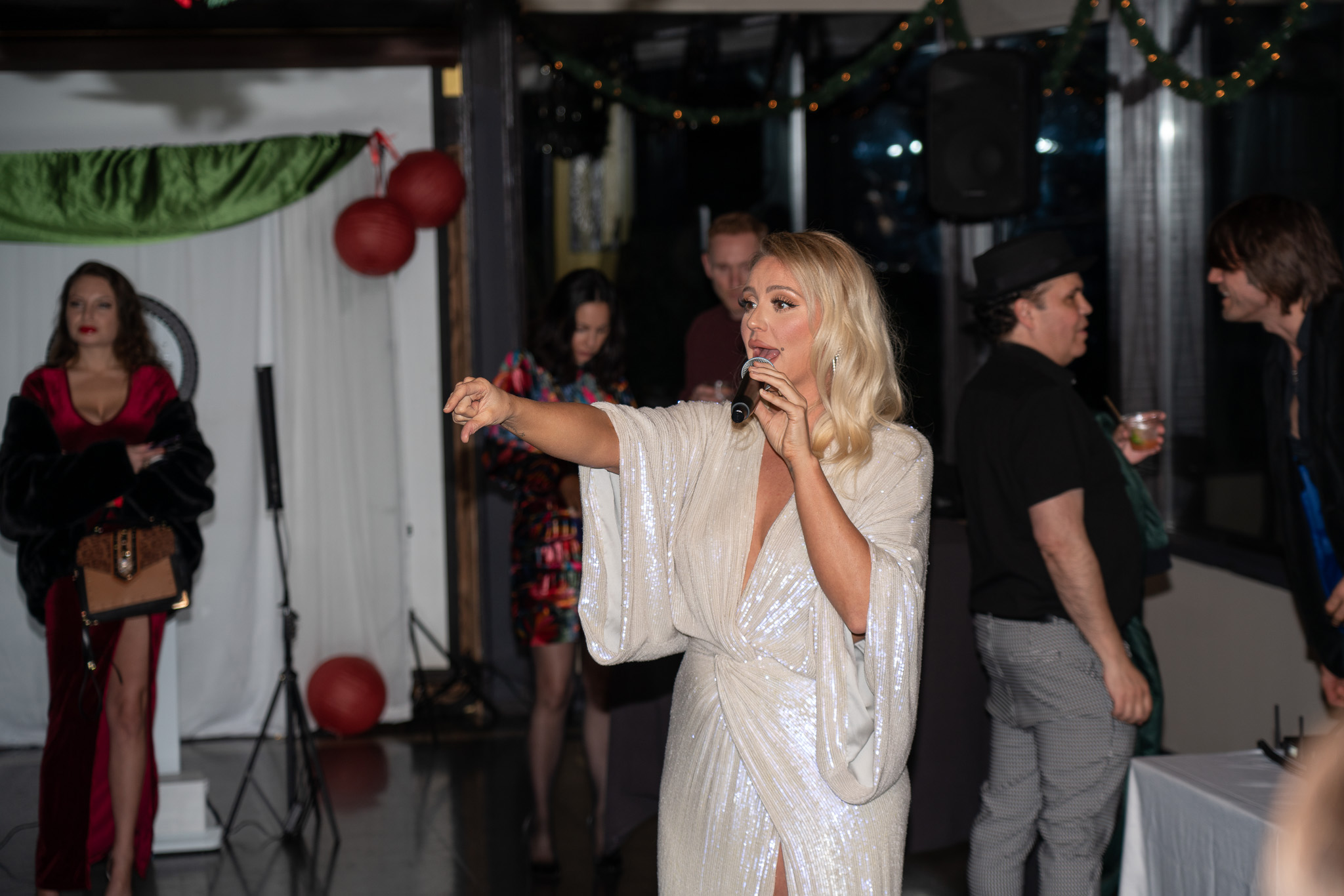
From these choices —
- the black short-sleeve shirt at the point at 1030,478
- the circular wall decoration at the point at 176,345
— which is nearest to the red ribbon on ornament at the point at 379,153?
the circular wall decoration at the point at 176,345

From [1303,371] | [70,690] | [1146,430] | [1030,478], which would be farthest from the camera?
[70,690]

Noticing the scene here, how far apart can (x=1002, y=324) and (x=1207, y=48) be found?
282 centimetres

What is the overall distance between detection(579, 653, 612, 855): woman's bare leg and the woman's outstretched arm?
1852 millimetres

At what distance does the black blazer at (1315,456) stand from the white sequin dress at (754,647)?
122cm

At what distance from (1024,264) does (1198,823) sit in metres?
1.24

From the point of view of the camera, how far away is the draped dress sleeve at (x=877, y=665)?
175 cm

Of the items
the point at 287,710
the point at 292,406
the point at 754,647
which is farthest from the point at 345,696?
the point at 754,647

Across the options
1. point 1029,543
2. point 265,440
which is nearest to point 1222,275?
point 1029,543

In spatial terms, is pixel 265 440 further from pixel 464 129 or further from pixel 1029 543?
pixel 1029 543

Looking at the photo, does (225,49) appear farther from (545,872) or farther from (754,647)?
(754,647)

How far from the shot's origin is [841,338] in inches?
73.9

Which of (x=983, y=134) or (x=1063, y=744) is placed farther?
(x=983, y=134)

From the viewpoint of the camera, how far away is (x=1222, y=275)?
8.98ft

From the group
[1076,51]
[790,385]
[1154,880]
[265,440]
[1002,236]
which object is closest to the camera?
[790,385]
